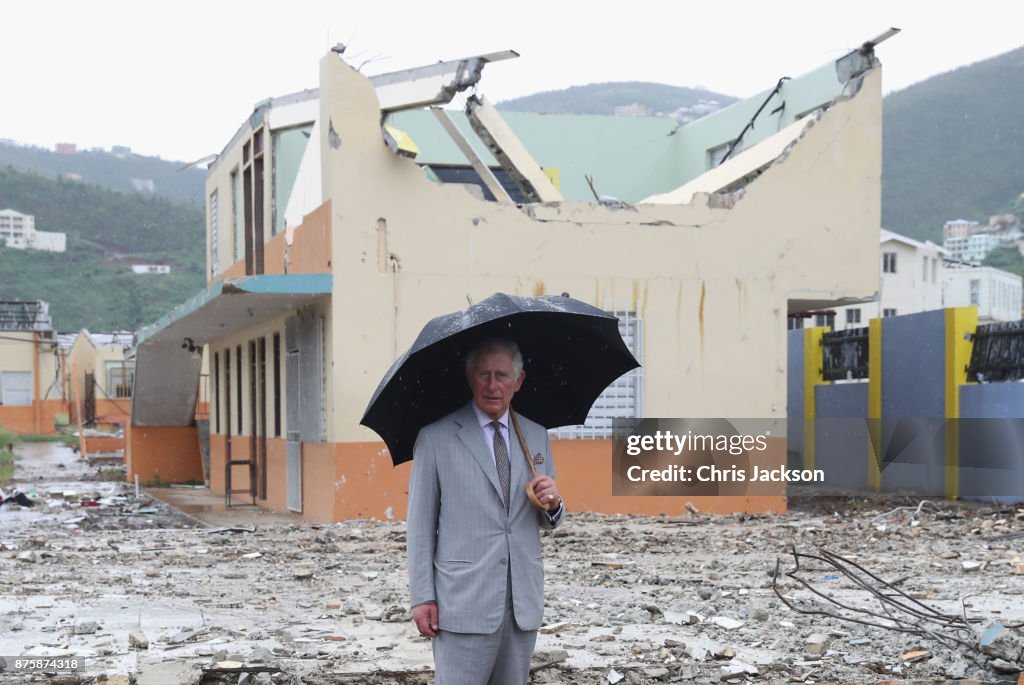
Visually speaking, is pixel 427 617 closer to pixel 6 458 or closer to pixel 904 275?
pixel 6 458

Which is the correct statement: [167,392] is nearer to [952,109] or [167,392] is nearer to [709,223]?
[709,223]

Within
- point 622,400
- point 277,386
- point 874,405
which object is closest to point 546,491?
point 622,400

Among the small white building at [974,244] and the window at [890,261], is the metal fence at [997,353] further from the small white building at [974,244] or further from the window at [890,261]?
the small white building at [974,244]

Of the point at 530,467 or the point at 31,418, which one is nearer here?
the point at 530,467

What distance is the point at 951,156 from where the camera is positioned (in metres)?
126

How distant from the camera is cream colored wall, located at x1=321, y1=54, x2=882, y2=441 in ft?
49.6

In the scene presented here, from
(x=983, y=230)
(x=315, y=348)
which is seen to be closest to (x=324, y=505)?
(x=315, y=348)

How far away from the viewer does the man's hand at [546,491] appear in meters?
4.57

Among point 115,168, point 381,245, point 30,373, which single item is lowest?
point 30,373

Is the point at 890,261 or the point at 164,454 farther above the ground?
the point at 890,261

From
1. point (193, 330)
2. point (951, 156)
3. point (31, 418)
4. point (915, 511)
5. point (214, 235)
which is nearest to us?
point (915, 511)

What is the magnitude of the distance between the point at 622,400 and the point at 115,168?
188m

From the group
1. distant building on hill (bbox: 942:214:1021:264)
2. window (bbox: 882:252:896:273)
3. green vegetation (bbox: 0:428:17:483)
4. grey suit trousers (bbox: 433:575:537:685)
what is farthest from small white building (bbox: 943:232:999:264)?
Result: grey suit trousers (bbox: 433:575:537:685)

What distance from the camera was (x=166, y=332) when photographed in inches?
842
